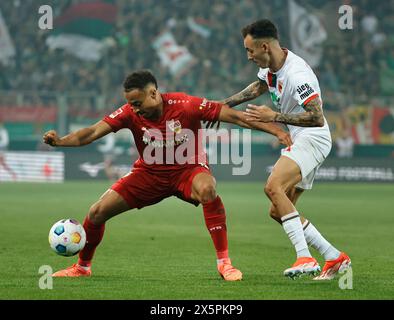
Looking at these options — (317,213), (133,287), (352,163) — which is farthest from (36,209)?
(352,163)

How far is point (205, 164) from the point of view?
8.71m

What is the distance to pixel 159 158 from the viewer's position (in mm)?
8625

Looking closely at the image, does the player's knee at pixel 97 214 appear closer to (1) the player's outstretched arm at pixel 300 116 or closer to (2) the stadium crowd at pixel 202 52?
(1) the player's outstretched arm at pixel 300 116

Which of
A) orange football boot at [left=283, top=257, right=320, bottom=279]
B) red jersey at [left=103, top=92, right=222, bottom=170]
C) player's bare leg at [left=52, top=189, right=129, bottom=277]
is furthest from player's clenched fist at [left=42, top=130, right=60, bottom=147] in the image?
orange football boot at [left=283, top=257, right=320, bottom=279]

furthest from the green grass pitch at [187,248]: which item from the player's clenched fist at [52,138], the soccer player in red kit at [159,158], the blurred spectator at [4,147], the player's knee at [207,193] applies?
the blurred spectator at [4,147]

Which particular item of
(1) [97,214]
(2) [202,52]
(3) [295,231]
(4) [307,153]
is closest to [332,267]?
(3) [295,231]

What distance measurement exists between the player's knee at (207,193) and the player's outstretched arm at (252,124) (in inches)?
25.0

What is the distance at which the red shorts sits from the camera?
27.9 feet

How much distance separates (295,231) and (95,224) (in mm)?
1939

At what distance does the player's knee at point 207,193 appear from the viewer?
8.26 meters

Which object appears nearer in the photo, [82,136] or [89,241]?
[82,136]

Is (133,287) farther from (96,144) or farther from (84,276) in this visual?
(96,144)
